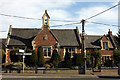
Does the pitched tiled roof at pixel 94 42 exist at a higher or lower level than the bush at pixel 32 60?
higher

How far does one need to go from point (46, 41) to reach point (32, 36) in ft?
13.6

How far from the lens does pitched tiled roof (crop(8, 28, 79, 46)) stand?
33.5 metres

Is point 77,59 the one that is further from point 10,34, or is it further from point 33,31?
point 10,34

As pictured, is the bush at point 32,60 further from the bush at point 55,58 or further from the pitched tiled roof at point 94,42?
the pitched tiled roof at point 94,42

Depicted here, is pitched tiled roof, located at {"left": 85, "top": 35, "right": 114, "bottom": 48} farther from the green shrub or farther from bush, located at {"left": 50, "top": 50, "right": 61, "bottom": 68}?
bush, located at {"left": 50, "top": 50, "right": 61, "bottom": 68}

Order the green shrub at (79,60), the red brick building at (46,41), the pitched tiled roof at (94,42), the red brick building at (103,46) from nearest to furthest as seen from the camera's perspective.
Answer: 1. the green shrub at (79,60)
2. the red brick building at (46,41)
3. the red brick building at (103,46)
4. the pitched tiled roof at (94,42)

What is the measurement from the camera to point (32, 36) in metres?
35.1

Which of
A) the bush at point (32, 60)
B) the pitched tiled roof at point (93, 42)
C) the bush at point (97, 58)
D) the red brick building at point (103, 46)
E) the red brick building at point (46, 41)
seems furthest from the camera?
the pitched tiled roof at point (93, 42)

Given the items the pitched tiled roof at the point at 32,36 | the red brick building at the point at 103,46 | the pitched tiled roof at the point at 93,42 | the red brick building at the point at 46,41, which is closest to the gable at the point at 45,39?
the red brick building at the point at 46,41

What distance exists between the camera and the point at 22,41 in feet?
111

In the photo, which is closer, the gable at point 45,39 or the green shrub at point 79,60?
the green shrub at point 79,60

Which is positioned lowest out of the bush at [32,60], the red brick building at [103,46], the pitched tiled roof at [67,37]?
the bush at [32,60]

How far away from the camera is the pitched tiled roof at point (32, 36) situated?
110 feet

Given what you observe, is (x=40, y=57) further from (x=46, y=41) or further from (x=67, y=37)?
(x=67, y=37)
